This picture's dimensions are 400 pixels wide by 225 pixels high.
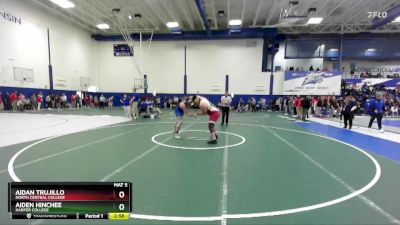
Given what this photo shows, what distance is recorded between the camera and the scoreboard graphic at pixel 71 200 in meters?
2.22

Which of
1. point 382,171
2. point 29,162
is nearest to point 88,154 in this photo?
point 29,162

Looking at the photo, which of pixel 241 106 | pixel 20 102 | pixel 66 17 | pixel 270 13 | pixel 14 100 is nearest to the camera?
pixel 14 100

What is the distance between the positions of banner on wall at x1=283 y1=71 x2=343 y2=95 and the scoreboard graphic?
29436mm

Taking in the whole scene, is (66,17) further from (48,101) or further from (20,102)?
(20,102)

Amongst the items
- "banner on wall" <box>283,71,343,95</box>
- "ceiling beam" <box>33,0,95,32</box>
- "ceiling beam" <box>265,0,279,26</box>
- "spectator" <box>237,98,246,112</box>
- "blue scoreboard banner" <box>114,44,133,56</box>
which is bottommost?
"spectator" <box>237,98,246,112</box>

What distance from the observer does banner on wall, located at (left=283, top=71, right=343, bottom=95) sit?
91.2ft

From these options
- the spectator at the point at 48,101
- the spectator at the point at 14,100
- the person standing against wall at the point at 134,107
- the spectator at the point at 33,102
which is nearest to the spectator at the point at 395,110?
the person standing against wall at the point at 134,107

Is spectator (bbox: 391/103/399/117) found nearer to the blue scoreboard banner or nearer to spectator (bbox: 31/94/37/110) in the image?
the blue scoreboard banner

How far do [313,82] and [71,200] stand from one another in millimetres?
29852

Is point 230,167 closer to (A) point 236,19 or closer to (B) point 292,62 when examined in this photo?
(A) point 236,19

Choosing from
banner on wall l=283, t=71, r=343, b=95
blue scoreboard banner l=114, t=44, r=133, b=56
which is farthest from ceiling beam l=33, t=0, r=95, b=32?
banner on wall l=283, t=71, r=343, b=95

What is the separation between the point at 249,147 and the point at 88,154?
4.88m

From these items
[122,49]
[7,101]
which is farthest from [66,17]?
[7,101]

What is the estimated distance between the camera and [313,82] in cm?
2819
